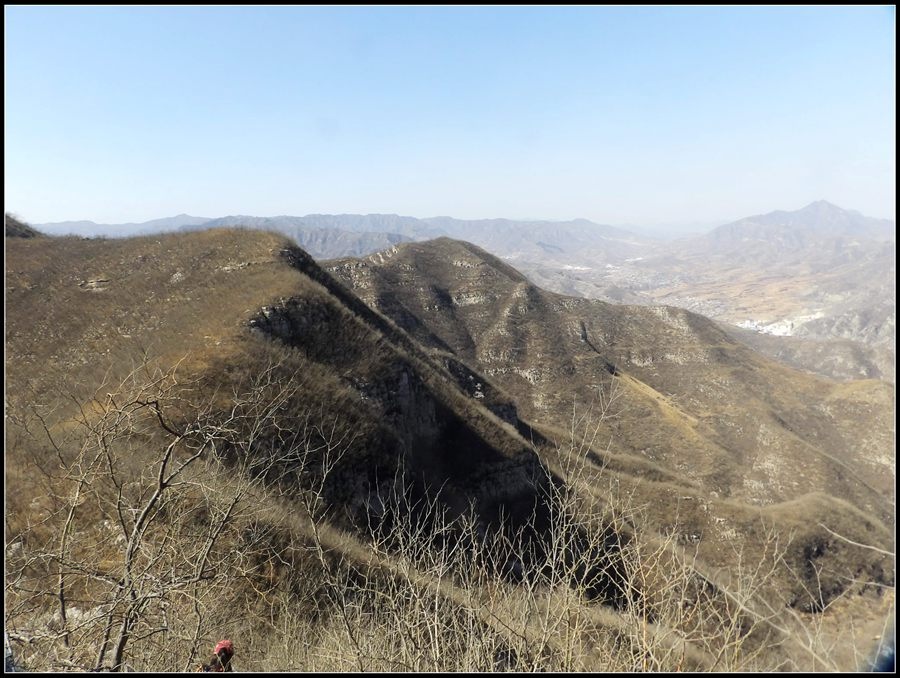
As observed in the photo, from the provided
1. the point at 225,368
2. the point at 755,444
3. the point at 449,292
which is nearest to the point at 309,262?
the point at 225,368

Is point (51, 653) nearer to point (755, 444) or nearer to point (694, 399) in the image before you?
point (755, 444)

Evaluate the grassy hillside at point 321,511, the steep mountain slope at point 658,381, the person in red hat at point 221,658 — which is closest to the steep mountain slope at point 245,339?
the grassy hillside at point 321,511

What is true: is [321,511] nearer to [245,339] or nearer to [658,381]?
[245,339]

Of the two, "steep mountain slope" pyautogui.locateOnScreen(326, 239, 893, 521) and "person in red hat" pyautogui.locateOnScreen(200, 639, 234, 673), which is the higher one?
"person in red hat" pyautogui.locateOnScreen(200, 639, 234, 673)

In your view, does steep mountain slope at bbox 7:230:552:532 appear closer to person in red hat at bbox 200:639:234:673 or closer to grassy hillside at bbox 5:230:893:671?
grassy hillside at bbox 5:230:893:671

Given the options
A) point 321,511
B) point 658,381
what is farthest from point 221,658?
point 658,381

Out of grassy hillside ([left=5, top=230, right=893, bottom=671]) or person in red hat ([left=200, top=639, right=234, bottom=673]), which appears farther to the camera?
person in red hat ([left=200, top=639, right=234, bottom=673])

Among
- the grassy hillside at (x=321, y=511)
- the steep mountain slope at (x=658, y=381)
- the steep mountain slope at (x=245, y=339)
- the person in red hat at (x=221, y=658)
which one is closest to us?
the grassy hillside at (x=321, y=511)

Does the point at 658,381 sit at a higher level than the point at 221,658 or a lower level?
lower

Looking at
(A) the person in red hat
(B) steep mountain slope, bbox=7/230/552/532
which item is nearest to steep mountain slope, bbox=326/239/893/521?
(B) steep mountain slope, bbox=7/230/552/532

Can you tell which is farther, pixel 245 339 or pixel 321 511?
pixel 245 339

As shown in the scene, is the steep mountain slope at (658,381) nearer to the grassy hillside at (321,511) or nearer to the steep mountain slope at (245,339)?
the grassy hillside at (321,511)
